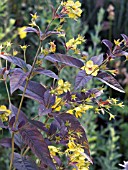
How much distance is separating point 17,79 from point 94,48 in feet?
5.06

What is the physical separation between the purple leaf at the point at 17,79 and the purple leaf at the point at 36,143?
0.38ft

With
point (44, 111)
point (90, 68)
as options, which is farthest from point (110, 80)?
point (44, 111)

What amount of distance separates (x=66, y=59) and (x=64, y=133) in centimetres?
18

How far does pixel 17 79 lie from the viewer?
0.93m

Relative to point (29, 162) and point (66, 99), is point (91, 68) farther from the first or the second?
point (29, 162)

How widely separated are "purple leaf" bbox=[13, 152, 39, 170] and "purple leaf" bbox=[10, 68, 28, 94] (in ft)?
0.74

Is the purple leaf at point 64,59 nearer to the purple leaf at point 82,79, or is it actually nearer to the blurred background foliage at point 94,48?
the purple leaf at point 82,79

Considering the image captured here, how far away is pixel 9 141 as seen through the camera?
110 cm

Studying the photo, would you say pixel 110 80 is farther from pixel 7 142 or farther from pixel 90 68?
pixel 7 142

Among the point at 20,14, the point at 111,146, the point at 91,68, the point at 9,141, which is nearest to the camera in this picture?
the point at 91,68

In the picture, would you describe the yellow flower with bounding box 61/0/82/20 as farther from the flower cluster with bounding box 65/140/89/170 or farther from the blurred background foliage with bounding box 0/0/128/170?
the blurred background foliage with bounding box 0/0/128/170

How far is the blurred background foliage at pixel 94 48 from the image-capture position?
2.22 m

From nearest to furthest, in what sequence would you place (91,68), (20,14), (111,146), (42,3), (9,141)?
(91,68) < (9,141) < (111,146) < (42,3) < (20,14)

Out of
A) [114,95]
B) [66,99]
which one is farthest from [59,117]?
[114,95]
